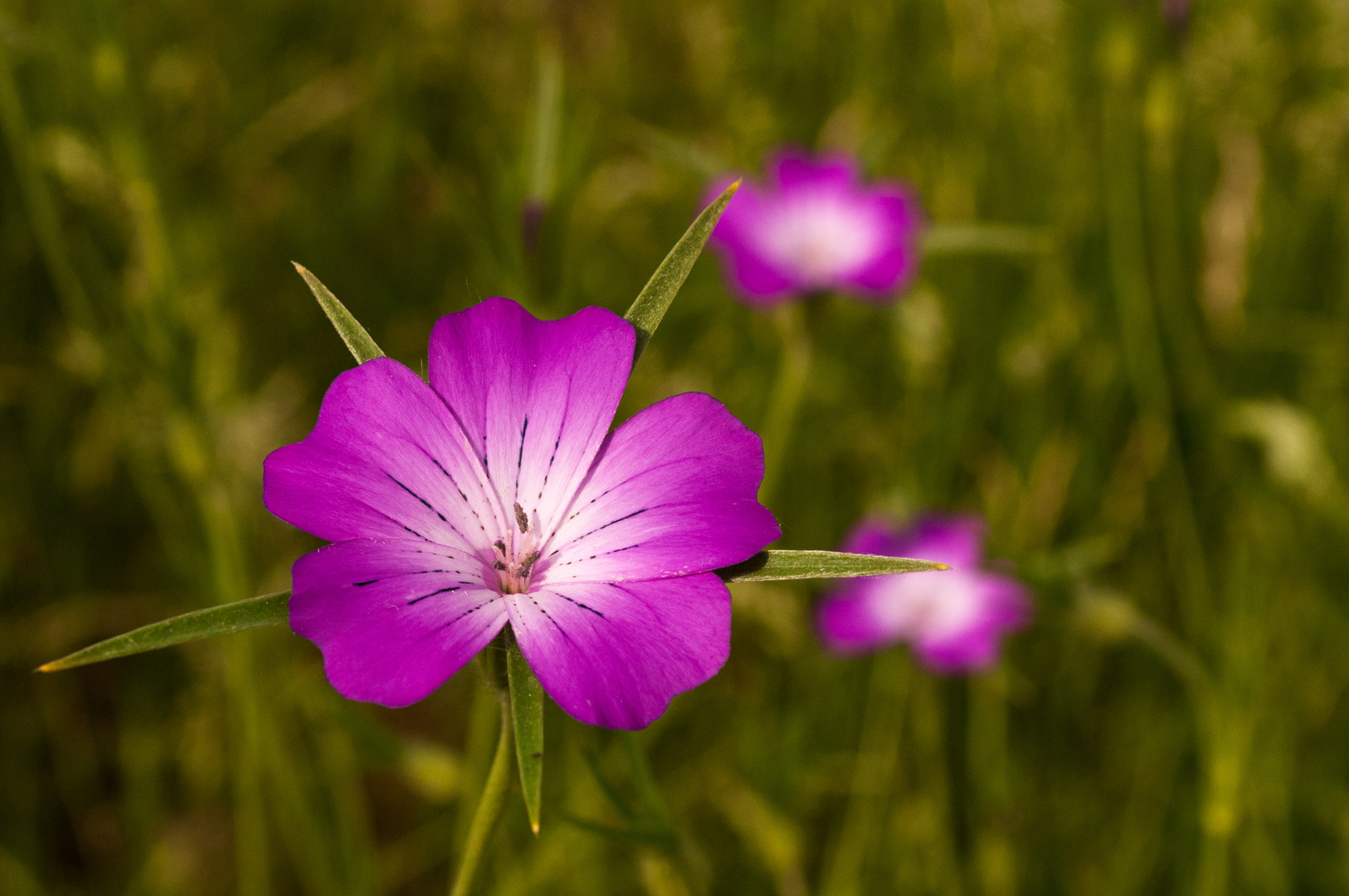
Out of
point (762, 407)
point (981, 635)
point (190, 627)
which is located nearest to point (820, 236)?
point (762, 407)

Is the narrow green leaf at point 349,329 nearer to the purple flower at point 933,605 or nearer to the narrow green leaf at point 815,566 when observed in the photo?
the narrow green leaf at point 815,566

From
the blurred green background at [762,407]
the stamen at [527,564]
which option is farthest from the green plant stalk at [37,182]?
the stamen at [527,564]

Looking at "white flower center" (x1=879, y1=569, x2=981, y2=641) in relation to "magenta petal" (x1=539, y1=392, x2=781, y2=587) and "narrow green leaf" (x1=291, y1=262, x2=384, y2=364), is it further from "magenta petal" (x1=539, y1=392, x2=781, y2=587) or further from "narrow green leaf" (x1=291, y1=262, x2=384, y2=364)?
"narrow green leaf" (x1=291, y1=262, x2=384, y2=364)

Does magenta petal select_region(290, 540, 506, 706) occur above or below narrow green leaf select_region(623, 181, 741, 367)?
below

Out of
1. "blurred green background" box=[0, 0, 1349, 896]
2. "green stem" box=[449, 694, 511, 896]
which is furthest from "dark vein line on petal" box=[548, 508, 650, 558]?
"blurred green background" box=[0, 0, 1349, 896]

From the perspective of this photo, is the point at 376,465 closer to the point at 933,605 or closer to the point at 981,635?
the point at 981,635

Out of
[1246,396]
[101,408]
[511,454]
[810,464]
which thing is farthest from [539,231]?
[1246,396]
